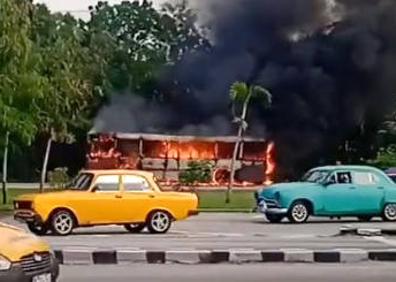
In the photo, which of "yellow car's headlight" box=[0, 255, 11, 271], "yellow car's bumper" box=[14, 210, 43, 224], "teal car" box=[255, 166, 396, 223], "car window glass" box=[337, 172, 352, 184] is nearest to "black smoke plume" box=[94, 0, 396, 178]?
"teal car" box=[255, 166, 396, 223]

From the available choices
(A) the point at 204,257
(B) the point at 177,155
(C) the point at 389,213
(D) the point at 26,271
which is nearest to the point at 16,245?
(D) the point at 26,271

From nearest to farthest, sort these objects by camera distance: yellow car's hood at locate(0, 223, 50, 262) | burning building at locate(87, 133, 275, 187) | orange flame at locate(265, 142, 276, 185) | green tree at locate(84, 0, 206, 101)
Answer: yellow car's hood at locate(0, 223, 50, 262)
burning building at locate(87, 133, 275, 187)
orange flame at locate(265, 142, 276, 185)
green tree at locate(84, 0, 206, 101)

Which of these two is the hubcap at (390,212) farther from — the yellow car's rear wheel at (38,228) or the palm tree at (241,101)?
the palm tree at (241,101)

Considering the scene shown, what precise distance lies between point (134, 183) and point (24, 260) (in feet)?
50.2

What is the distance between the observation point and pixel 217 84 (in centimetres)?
7106

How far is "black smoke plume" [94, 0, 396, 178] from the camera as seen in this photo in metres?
67.9

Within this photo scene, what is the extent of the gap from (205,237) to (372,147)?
43.5 m

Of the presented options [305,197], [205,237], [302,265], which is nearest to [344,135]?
[305,197]

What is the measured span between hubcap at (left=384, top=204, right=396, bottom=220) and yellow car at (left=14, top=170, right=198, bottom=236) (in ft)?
23.6

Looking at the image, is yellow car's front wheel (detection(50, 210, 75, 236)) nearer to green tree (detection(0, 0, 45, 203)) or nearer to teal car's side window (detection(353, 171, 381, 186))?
teal car's side window (detection(353, 171, 381, 186))

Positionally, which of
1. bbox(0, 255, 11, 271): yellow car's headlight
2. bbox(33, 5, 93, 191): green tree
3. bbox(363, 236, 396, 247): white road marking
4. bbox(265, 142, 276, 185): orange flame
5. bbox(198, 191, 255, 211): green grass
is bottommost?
bbox(363, 236, 396, 247): white road marking

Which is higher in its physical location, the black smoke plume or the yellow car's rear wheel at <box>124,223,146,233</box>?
the black smoke plume

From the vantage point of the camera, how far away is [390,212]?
3083cm

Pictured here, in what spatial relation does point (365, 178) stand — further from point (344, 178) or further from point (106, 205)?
point (106, 205)
